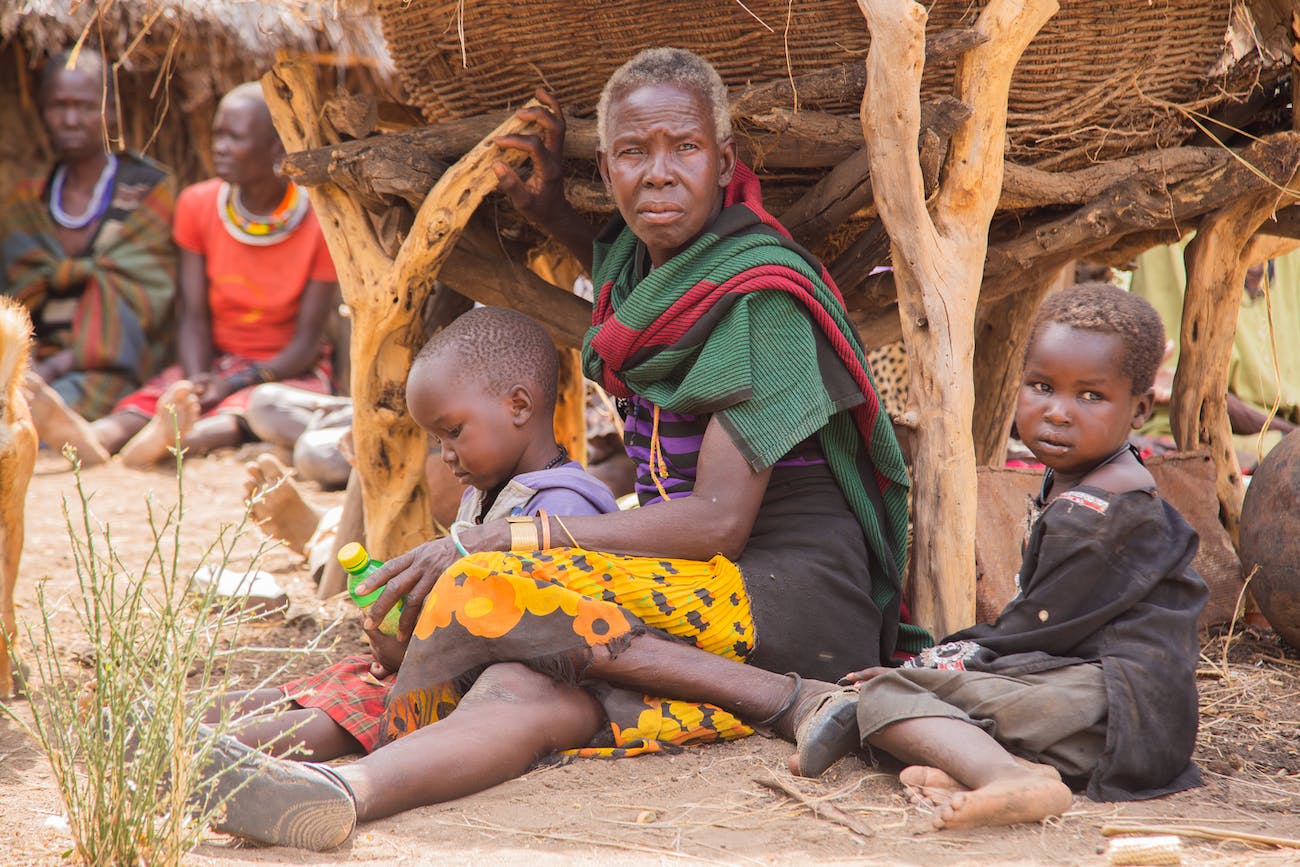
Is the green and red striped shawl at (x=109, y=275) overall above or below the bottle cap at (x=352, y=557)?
above

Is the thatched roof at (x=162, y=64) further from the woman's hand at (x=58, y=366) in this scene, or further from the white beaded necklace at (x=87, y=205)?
the woman's hand at (x=58, y=366)

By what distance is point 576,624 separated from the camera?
8.08 ft

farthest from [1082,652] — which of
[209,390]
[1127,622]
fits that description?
[209,390]

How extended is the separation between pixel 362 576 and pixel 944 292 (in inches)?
61.6

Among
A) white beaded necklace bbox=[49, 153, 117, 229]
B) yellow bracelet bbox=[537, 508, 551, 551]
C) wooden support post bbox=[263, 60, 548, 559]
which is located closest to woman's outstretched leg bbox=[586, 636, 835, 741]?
yellow bracelet bbox=[537, 508, 551, 551]

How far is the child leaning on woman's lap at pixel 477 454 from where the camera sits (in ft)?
8.90

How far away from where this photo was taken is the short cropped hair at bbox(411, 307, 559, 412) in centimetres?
289

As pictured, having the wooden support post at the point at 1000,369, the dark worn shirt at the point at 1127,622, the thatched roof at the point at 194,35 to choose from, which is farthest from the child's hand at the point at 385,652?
the thatched roof at the point at 194,35

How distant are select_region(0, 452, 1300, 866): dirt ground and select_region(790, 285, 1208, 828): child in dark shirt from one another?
0.28ft

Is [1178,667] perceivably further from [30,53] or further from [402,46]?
[30,53]

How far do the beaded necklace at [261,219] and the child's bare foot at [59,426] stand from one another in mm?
1551

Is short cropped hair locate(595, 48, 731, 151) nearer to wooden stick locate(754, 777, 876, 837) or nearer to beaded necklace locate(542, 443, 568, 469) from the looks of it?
beaded necklace locate(542, 443, 568, 469)

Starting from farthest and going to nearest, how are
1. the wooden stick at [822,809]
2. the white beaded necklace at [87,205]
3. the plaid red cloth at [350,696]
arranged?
the white beaded necklace at [87,205] < the plaid red cloth at [350,696] < the wooden stick at [822,809]

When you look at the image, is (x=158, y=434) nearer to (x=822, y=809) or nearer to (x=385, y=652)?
(x=385, y=652)
